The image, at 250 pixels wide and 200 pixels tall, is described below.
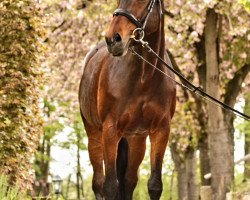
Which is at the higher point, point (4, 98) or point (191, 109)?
point (191, 109)

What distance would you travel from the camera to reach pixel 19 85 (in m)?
14.3

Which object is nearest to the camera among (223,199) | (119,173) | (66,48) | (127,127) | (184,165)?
(127,127)

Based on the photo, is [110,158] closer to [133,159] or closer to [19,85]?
[133,159]

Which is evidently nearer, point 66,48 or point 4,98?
point 4,98

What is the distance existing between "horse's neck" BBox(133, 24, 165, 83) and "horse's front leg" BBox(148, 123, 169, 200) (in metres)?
0.60

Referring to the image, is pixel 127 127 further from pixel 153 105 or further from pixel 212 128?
pixel 212 128

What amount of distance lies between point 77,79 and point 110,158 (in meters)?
23.9

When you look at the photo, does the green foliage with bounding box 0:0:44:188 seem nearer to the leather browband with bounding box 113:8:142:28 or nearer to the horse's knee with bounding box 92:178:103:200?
the horse's knee with bounding box 92:178:103:200

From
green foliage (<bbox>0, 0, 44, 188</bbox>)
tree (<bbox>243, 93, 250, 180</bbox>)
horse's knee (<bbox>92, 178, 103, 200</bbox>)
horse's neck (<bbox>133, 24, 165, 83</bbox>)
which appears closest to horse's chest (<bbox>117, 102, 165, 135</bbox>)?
horse's neck (<bbox>133, 24, 165, 83</bbox>)

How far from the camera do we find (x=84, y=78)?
30.5ft

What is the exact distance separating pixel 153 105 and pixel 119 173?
1.21 metres

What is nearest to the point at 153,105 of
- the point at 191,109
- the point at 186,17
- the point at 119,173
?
the point at 119,173

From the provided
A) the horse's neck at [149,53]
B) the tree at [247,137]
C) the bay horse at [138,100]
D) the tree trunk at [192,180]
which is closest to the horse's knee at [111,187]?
the bay horse at [138,100]

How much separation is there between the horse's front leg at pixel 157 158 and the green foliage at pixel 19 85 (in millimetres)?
6185
